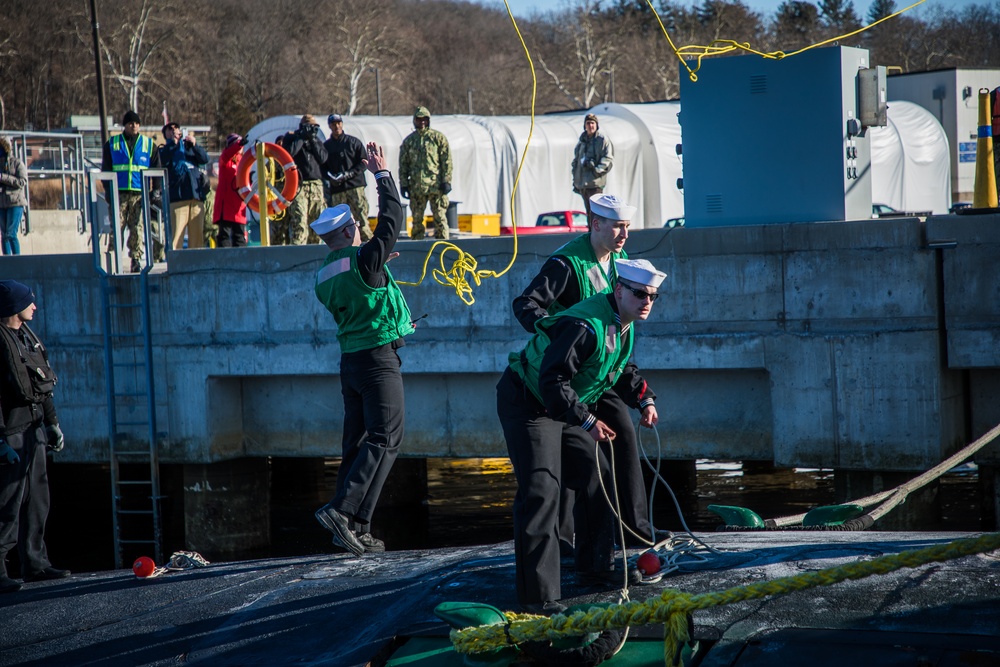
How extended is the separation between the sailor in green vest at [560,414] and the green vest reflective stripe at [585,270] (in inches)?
27.1

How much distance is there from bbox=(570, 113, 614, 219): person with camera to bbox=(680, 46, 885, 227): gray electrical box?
4.30 metres

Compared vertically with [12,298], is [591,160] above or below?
above

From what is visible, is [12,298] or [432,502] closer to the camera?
[12,298]

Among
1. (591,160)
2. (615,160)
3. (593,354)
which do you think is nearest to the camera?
(593,354)

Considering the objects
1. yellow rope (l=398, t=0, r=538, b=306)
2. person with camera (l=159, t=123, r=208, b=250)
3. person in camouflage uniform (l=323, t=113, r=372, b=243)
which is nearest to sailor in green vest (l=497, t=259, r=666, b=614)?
Answer: yellow rope (l=398, t=0, r=538, b=306)

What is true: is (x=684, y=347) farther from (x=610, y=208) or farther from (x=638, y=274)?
(x=638, y=274)

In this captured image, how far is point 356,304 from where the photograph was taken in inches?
282

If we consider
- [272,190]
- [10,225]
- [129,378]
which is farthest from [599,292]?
[10,225]

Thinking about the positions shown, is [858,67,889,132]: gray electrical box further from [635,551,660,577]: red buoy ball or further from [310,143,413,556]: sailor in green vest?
[635,551,660,577]: red buoy ball

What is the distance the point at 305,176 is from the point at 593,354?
10.2 metres

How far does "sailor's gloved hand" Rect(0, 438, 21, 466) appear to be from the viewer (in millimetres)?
7238

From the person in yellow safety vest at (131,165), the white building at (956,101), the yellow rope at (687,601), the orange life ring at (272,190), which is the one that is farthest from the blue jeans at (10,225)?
the white building at (956,101)

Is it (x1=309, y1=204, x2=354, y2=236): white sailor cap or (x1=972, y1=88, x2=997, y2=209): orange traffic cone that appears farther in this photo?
(x1=972, y1=88, x2=997, y2=209): orange traffic cone

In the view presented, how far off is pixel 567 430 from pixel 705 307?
492 cm
